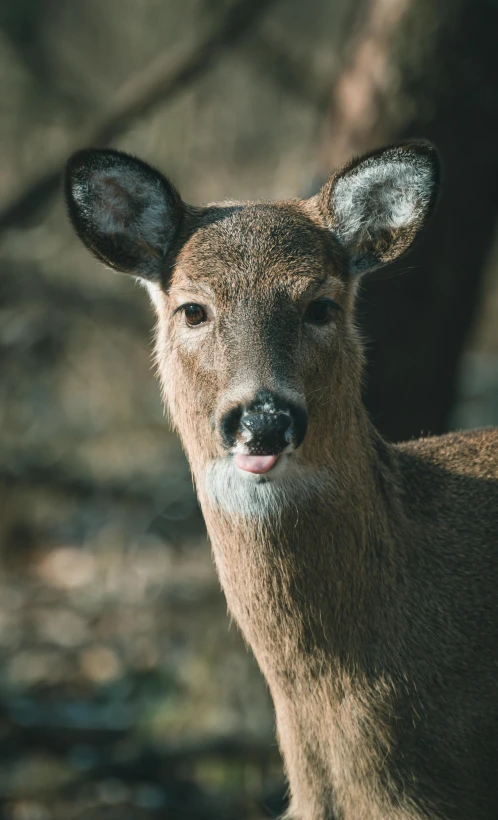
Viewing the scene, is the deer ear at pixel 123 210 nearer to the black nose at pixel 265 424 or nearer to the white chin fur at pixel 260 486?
the white chin fur at pixel 260 486

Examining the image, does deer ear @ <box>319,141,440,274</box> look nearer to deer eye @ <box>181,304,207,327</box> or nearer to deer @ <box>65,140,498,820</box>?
deer @ <box>65,140,498,820</box>

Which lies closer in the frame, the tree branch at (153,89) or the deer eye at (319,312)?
the deer eye at (319,312)

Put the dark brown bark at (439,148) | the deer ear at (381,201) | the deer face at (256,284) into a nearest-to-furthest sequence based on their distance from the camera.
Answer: the deer face at (256,284), the deer ear at (381,201), the dark brown bark at (439,148)

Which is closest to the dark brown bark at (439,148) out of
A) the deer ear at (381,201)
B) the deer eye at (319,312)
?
the deer ear at (381,201)

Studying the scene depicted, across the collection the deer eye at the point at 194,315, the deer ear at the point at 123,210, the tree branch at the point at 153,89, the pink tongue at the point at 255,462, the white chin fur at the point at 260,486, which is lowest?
the white chin fur at the point at 260,486

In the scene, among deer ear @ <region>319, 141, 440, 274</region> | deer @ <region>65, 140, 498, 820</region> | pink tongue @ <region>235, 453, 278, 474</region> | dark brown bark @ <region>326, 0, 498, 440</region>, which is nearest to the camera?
pink tongue @ <region>235, 453, 278, 474</region>

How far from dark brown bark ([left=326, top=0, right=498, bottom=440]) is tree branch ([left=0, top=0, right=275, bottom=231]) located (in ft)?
3.36

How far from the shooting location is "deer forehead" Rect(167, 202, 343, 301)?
4402 mm

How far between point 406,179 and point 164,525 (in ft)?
22.1

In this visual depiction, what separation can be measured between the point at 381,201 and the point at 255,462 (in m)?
1.52

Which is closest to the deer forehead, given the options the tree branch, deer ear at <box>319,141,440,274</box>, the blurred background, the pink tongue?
deer ear at <box>319,141,440,274</box>

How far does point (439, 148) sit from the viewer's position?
7.83 m

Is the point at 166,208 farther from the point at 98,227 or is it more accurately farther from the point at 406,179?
the point at 406,179

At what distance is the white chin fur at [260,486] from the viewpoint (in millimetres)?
4203
